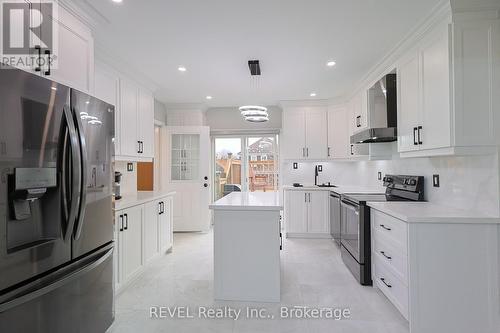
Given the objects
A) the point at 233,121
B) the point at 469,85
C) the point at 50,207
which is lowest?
the point at 50,207

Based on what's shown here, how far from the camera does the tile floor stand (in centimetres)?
207

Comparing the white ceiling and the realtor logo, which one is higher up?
the white ceiling

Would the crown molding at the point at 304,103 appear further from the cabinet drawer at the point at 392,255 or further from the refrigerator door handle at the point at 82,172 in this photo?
the refrigerator door handle at the point at 82,172

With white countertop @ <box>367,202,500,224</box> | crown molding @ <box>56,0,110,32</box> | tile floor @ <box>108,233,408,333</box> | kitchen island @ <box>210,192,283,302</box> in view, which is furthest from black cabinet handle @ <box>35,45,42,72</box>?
white countertop @ <box>367,202,500,224</box>

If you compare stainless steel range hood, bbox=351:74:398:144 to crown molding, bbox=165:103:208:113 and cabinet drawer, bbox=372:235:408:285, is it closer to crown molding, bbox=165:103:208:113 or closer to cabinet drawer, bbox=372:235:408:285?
cabinet drawer, bbox=372:235:408:285

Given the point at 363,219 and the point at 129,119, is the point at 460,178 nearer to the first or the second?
the point at 363,219

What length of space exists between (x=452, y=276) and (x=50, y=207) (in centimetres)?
267

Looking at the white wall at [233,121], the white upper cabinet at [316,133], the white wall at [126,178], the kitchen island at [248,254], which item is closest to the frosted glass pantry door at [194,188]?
the white wall at [233,121]

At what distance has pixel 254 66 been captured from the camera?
3129 millimetres

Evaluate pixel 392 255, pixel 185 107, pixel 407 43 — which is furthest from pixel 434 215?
pixel 185 107

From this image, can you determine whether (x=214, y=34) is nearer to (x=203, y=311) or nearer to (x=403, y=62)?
(x=403, y=62)

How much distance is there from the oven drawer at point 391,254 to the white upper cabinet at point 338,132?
232cm

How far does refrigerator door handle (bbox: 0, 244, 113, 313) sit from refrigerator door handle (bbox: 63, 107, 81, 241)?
204mm

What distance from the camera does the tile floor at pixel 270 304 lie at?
2.07 metres
